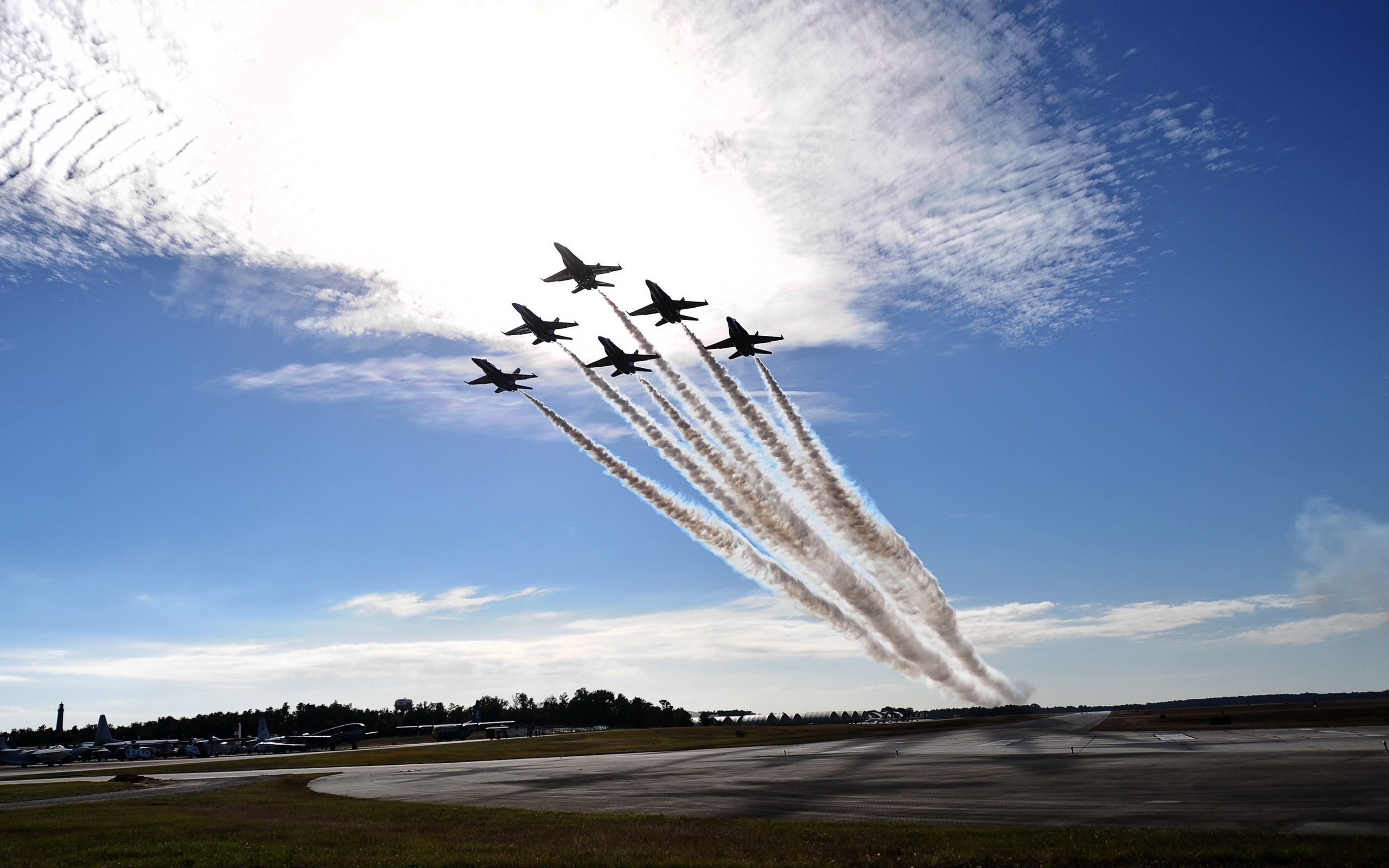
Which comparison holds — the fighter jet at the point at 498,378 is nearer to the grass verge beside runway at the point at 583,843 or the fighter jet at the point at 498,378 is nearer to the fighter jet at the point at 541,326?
the fighter jet at the point at 541,326

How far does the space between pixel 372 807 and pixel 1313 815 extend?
3450cm

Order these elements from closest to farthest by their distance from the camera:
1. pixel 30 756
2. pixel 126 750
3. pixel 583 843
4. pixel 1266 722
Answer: pixel 583 843 < pixel 1266 722 < pixel 30 756 < pixel 126 750

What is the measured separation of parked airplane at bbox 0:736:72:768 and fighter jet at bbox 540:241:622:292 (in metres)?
92.9

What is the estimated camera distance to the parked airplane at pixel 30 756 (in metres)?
95.1

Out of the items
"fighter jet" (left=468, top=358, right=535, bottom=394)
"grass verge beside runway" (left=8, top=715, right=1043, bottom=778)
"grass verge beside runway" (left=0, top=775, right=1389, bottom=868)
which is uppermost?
"fighter jet" (left=468, top=358, right=535, bottom=394)

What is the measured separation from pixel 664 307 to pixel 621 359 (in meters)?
6.51

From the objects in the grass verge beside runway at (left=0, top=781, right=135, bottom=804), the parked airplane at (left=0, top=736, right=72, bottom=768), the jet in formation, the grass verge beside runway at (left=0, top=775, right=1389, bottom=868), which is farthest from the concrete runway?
the parked airplane at (left=0, top=736, right=72, bottom=768)

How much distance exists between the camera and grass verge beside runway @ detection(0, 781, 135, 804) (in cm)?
4369

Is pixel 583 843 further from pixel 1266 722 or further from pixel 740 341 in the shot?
pixel 1266 722

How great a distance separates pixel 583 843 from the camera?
21875 millimetres

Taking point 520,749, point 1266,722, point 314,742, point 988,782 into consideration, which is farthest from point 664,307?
point 314,742

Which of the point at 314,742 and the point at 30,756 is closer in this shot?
the point at 30,756

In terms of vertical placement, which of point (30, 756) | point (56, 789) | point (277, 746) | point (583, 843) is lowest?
point (277, 746)

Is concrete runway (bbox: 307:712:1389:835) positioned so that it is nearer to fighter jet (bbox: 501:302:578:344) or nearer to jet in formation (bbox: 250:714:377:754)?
fighter jet (bbox: 501:302:578:344)
